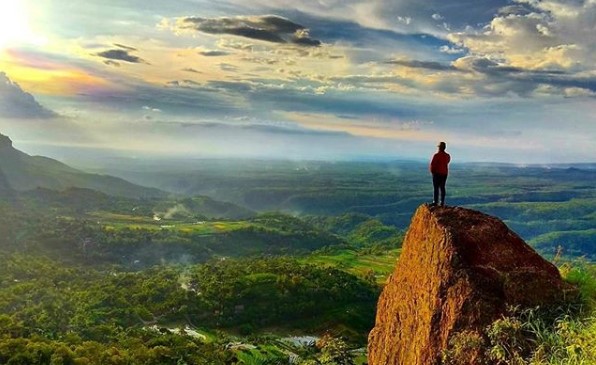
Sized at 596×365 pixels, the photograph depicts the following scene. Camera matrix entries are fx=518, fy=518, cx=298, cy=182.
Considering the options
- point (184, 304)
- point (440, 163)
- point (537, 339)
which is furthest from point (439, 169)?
point (184, 304)

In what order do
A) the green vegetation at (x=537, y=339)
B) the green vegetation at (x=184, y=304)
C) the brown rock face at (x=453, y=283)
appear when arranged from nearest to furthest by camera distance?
the green vegetation at (x=537, y=339)
the brown rock face at (x=453, y=283)
the green vegetation at (x=184, y=304)

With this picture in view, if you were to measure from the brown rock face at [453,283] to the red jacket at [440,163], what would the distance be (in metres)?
2.04

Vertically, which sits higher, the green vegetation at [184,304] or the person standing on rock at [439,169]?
the person standing on rock at [439,169]

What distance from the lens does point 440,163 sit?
20.8 metres

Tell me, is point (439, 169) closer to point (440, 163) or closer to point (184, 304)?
point (440, 163)

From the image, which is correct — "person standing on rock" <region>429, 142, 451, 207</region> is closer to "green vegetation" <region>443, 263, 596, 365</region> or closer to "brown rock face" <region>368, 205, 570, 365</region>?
"brown rock face" <region>368, 205, 570, 365</region>

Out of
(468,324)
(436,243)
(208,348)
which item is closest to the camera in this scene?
(468,324)

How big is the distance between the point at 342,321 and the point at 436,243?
115115 millimetres

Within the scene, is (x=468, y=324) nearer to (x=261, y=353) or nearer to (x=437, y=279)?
(x=437, y=279)

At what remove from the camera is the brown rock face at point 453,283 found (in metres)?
14.6

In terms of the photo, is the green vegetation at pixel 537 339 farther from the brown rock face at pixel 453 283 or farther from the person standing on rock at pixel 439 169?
the person standing on rock at pixel 439 169

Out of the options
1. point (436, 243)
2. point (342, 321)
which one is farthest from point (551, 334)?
point (342, 321)

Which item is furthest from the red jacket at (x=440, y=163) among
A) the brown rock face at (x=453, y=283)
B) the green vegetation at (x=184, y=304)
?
the green vegetation at (x=184, y=304)

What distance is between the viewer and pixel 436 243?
17.2 meters
